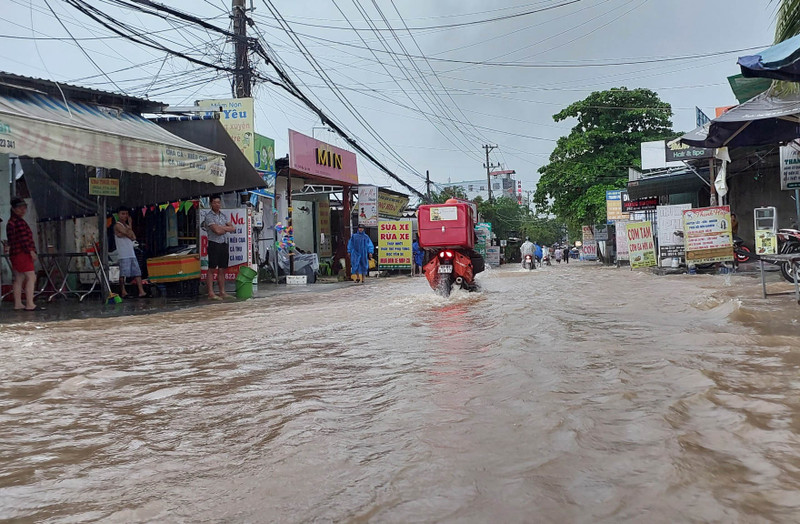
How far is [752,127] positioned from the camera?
7.20 meters

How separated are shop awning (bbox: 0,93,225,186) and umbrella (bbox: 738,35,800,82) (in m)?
7.19

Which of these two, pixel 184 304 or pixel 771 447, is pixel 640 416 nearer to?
pixel 771 447

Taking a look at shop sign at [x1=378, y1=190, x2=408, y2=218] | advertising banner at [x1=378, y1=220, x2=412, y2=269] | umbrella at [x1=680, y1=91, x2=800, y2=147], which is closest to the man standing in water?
umbrella at [x1=680, y1=91, x2=800, y2=147]

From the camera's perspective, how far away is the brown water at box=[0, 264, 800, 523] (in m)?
2.00

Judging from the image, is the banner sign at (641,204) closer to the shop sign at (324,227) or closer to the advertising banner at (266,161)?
the shop sign at (324,227)

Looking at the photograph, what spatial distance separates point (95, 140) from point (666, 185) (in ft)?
54.1

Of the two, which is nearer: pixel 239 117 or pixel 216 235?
pixel 216 235

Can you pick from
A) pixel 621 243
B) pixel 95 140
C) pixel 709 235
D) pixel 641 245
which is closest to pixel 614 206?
pixel 621 243

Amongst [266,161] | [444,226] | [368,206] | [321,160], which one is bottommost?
[444,226]

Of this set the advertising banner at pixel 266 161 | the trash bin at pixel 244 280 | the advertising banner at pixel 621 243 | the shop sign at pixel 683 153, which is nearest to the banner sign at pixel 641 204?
the advertising banner at pixel 621 243

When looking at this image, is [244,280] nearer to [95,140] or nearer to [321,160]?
[95,140]

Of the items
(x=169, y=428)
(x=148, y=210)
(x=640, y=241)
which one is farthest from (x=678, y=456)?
(x=640, y=241)

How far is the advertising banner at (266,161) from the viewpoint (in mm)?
13891

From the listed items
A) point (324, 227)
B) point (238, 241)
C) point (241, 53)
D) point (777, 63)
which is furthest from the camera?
point (324, 227)
